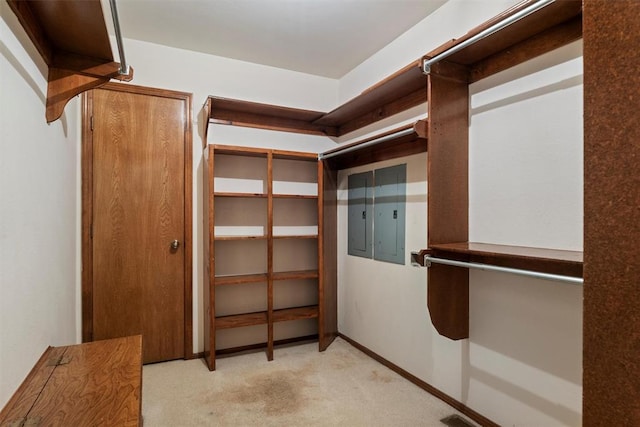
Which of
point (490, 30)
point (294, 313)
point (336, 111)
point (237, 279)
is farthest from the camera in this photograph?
point (294, 313)

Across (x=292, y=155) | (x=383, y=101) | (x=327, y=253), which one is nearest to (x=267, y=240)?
(x=327, y=253)

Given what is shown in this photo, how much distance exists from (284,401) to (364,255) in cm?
135

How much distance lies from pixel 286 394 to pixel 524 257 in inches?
70.4

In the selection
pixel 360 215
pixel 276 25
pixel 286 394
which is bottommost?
pixel 286 394

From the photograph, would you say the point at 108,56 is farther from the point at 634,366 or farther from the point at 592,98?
the point at 634,366

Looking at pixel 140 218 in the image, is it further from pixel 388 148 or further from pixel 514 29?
pixel 514 29

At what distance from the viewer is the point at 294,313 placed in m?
3.10

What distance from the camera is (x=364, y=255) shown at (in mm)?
3078

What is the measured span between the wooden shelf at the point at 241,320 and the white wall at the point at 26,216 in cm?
112

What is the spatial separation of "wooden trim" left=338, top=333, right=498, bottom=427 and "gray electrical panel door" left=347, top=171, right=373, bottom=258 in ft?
2.78

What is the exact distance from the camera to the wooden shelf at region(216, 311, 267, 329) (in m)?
2.81

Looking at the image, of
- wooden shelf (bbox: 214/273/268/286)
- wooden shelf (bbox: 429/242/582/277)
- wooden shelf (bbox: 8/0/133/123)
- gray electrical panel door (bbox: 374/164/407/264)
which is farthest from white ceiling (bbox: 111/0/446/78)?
wooden shelf (bbox: 214/273/268/286)

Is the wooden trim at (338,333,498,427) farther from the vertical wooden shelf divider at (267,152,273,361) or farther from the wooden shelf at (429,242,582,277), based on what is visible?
the wooden shelf at (429,242,582,277)

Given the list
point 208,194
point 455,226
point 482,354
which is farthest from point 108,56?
point 482,354
